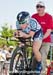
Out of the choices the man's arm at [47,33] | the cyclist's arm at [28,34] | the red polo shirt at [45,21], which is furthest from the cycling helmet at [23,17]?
the man's arm at [47,33]

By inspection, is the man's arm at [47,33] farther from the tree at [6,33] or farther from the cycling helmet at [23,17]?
the tree at [6,33]

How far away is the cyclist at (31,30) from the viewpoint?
527 cm

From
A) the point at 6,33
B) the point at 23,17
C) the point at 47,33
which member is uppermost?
the point at 23,17

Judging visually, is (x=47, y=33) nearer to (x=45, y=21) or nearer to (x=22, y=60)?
(x=45, y=21)

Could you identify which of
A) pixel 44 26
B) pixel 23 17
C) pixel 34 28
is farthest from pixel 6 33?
pixel 34 28

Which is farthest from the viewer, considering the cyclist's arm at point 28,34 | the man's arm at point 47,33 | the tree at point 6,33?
the tree at point 6,33

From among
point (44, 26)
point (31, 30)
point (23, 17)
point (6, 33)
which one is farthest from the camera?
point (6, 33)

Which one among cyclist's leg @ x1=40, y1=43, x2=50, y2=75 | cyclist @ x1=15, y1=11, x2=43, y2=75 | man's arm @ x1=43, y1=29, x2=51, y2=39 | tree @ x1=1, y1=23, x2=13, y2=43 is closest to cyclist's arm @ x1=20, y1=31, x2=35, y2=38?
cyclist @ x1=15, y1=11, x2=43, y2=75

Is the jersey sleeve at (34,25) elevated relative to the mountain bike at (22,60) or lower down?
elevated

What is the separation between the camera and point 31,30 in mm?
5250

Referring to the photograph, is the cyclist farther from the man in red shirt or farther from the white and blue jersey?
the man in red shirt

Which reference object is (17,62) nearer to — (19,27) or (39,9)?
(19,27)

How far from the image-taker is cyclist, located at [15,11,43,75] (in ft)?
17.3

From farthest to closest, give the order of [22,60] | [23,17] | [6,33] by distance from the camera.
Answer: [6,33] < [22,60] < [23,17]
